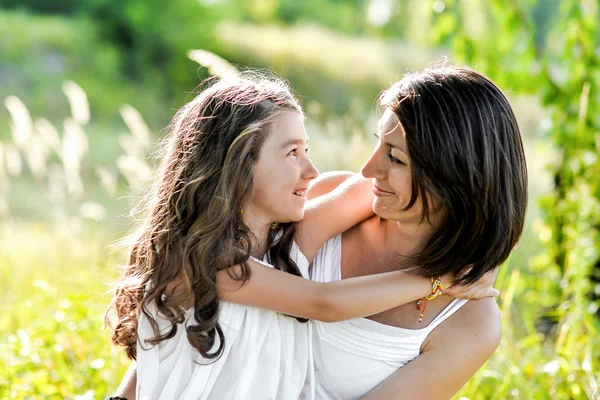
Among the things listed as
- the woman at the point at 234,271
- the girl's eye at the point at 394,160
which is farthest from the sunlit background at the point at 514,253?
the woman at the point at 234,271

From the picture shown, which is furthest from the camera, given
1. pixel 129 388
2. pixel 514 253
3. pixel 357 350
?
pixel 514 253

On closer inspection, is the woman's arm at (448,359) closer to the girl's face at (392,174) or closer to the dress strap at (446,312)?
the dress strap at (446,312)

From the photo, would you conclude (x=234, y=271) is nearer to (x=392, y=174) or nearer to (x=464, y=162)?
(x=392, y=174)

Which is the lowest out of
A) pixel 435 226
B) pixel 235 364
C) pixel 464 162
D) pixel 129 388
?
pixel 129 388

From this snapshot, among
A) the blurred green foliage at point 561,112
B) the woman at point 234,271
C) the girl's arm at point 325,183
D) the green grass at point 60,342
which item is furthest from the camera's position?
the blurred green foliage at point 561,112

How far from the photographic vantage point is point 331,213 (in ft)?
7.46

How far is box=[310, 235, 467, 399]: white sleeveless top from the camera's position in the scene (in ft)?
6.98

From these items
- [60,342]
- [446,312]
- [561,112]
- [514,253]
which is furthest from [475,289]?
[514,253]

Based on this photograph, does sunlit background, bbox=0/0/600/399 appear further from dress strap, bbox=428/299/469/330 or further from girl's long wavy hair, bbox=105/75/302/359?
dress strap, bbox=428/299/469/330

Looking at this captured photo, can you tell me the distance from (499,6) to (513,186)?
7.90 ft

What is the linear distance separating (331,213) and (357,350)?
0.41 metres

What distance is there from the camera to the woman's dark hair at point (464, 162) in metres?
1.95

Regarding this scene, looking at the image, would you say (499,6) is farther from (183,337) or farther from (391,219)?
(183,337)

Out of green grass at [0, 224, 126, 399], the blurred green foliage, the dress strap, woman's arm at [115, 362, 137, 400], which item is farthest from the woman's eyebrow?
the blurred green foliage
